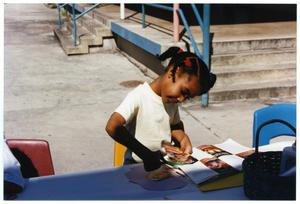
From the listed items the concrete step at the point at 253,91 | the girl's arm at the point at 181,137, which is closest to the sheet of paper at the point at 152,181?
the girl's arm at the point at 181,137

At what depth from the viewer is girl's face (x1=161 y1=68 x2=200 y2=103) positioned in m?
1.95

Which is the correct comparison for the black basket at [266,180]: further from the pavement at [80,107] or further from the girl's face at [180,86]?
the pavement at [80,107]

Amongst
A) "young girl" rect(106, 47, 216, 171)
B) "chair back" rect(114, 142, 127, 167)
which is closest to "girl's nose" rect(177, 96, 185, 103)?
"young girl" rect(106, 47, 216, 171)

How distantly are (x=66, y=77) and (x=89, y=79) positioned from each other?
40cm

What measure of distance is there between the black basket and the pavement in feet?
7.22

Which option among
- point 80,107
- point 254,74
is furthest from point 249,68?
point 80,107

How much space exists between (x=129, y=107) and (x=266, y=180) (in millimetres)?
721

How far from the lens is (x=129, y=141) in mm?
1994

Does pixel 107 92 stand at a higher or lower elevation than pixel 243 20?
lower

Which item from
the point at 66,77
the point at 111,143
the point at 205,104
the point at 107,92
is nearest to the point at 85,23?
the point at 66,77

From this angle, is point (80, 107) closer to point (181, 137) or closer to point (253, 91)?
point (253, 91)

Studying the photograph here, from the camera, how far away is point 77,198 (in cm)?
190

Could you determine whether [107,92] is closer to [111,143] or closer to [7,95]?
[7,95]

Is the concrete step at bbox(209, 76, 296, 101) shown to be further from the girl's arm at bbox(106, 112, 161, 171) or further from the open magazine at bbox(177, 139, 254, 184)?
the girl's arm at bbox(106, 112, 161, 171)
